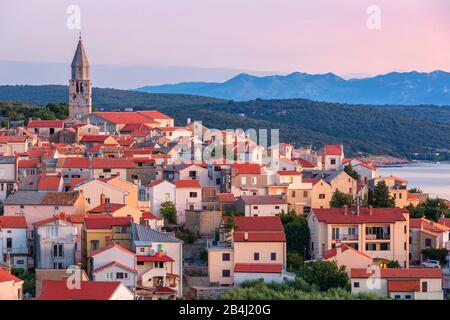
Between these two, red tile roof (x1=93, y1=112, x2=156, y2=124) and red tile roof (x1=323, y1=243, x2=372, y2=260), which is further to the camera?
red tile roof (x1=93, y1=112, x2=156, y2=124)

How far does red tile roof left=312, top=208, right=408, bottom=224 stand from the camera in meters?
14.8

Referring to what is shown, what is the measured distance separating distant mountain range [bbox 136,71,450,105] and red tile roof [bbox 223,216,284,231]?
96.7 metres

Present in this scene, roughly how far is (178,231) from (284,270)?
250 centimetres

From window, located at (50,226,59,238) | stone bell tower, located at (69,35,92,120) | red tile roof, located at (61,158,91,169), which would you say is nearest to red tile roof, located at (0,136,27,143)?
red tile roof, located at (61,158,91,169)

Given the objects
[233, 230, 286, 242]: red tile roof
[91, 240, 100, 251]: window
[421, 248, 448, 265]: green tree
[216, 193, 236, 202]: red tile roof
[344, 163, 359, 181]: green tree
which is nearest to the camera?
[91, 240, 100, 251]: window

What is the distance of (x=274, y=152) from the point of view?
22.6 metres

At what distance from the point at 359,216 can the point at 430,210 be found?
4.03m

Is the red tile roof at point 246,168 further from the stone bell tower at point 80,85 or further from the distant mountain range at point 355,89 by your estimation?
the distant mountain range at point 355,89

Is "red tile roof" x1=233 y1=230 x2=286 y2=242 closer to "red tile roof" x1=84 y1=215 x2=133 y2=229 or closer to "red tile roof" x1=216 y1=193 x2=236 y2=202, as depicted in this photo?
"red tile roof" x1=84 y1=215 x2=133 y2=229

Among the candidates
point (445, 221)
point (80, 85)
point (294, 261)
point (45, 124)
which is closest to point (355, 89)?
point (80, 85)

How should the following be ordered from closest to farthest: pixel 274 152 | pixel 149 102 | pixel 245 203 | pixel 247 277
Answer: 1. pixel 247 277
2. pixel 245 203
3. pixel 274 152
4. pixel 149 102

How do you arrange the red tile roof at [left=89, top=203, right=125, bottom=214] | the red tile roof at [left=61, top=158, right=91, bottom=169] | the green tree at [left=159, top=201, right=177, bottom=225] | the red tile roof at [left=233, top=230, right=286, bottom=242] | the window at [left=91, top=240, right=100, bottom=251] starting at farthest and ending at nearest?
the red tile roof at [left=61, top=158, right=91, bottom=169] → the green tree at [left=159, top=201, right=177, bottom=225] → the red tile roof at [left=89, top=203, right=125, bottom=214] → the red tile roof at [left=233, top=230, right=286, bottom=242] → the window at [left=91, top=240, right=100, bottom=251]
